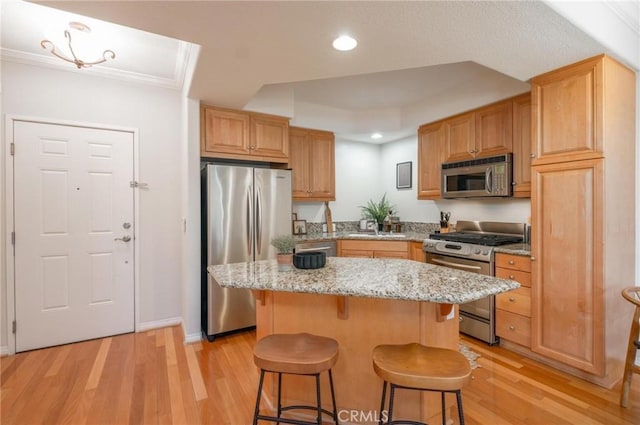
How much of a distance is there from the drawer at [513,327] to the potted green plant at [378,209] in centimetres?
214

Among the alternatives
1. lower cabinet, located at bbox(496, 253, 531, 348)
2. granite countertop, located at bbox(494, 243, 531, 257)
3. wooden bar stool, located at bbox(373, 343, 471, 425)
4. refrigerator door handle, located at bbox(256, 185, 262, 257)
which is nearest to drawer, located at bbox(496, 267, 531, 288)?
lower cabinet, located at bbox(496, 253, 531, 348)

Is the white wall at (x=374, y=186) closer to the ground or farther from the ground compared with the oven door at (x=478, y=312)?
farther from the ground

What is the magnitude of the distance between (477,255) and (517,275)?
36cm

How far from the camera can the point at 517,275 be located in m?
2.64

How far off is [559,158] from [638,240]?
893 millimetres

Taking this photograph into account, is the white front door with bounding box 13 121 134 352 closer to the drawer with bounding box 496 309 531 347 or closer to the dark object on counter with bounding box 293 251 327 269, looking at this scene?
A: the dark object on counter with bounding box 293 251 327 269

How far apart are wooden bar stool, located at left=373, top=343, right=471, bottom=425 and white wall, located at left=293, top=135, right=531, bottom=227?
276 cm

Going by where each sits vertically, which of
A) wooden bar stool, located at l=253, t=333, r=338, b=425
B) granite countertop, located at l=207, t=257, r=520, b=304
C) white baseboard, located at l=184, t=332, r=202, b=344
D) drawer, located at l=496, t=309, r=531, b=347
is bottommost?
white baseboard, located at l=184, t=332, r=202, b=344

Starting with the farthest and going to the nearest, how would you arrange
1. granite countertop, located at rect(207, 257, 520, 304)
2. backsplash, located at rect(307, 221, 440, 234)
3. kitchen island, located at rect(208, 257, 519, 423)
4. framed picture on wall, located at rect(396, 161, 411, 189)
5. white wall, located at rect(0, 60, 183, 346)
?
1. framed picture on wall, located at rect(396, 161, 411, 189)
2. backsplash, located at rect(307, 221, 440, 234)
3. white wall, located at rect(0, 60, 183, 346)
4. kitchen island, located at rect(208, 257, 519, 423)
5. granite countertop, located at rect(207, 257, 520, 304)

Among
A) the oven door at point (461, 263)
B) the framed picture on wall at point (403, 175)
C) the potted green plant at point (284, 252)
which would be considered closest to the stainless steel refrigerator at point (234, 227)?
the potted green plant at point (284, 252)

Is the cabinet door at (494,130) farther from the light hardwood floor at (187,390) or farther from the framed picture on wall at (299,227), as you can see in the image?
the framed picture on wall at (299,227)

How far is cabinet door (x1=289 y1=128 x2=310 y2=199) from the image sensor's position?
397 cm

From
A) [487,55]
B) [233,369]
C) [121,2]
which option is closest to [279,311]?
[233,369]

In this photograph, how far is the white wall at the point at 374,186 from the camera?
433 cm
